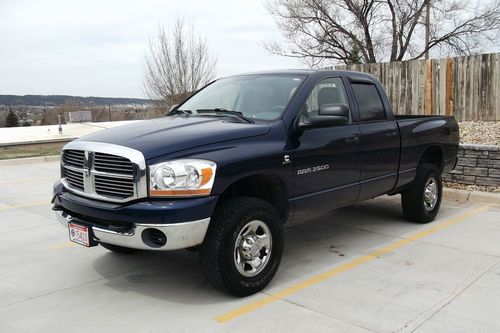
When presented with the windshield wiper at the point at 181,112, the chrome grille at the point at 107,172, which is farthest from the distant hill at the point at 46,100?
the chrome grille at the point at 107,172

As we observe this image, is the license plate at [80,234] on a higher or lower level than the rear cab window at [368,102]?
lower

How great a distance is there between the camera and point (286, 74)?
5.19m

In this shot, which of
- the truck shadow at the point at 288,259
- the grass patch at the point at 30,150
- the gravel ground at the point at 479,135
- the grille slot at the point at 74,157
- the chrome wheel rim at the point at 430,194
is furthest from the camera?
the grass patch at the point at 30,150

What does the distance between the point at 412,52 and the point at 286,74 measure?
24.6 m

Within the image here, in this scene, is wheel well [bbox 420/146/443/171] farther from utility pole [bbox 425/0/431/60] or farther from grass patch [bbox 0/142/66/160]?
utility pole [bbox 425/0/431/60]

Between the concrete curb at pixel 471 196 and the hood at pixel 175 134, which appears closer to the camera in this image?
the hood at pixel 175 134

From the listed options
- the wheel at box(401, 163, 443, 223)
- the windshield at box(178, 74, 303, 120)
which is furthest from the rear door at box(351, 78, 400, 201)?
the windshield at box(178, 74, 303, 120)

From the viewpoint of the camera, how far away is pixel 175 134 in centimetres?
412

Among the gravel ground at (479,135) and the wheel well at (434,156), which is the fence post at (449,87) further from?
the wheel well at (434,156)

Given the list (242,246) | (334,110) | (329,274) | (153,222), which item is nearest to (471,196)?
(329,274)

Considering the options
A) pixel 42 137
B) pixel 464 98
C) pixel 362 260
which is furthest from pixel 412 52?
pixel 362 260

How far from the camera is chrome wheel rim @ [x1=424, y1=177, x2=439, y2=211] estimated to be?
256 inches

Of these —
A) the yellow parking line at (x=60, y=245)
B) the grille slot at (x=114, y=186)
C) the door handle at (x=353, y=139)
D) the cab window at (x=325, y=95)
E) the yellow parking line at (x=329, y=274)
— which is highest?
the cab window at (x=325, y=95)

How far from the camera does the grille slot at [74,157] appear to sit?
4266 millimetres
